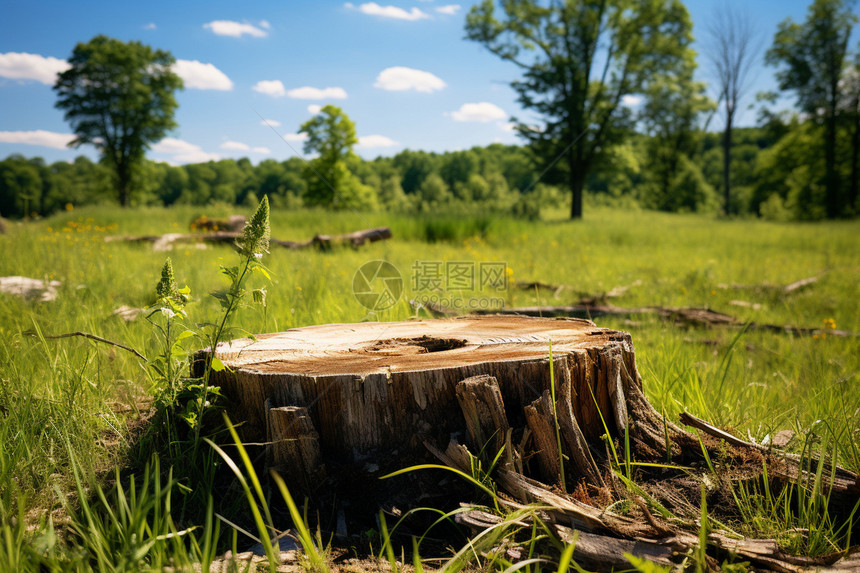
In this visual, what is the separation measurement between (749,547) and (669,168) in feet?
181

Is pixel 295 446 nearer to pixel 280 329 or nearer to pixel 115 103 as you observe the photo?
pixel 280 329

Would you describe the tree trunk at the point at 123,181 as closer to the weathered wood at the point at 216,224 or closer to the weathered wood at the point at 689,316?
the weathered wood at the point at 216,224

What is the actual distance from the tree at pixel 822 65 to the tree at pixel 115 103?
1835 inches

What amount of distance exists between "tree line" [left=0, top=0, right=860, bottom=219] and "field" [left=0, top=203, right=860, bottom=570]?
1470 mm

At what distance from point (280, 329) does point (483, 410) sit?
79.2 inches

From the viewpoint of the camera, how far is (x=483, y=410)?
166 cm

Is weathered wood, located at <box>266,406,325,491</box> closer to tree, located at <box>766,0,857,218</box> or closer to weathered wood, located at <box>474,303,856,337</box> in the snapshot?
weathered wood, located at <box>474,303,856,337</box>

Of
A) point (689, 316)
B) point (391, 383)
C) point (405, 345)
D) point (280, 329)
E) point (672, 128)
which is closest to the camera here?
point (391, 383)

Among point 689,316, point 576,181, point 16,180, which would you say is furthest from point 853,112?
point 16,180

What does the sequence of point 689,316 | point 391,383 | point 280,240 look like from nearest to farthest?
point 391,383 < point 689,316 < point 280,240

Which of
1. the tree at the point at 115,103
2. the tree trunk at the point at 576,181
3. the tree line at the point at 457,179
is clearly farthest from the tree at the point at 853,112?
the tree at the point at 115,103

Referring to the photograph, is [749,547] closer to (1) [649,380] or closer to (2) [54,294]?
(1) [649,380]

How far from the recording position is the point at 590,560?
1.30m

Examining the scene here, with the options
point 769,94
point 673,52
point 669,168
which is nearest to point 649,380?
point 673,52
